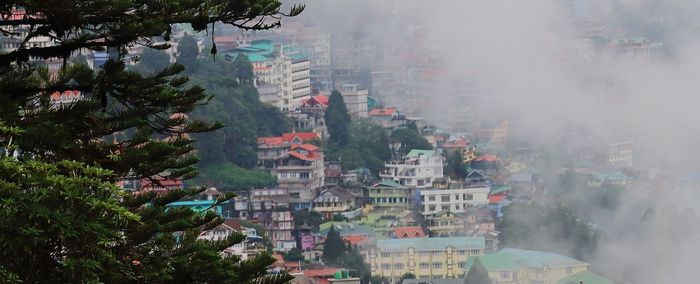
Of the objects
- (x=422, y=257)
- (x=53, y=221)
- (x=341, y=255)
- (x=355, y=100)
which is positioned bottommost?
(x=422, y=257)

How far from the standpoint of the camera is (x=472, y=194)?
30734 millimetres

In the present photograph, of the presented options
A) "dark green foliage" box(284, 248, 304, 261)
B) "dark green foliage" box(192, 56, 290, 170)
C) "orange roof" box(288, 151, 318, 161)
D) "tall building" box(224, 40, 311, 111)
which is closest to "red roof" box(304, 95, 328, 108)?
"tall building" box(224, 40, 311, 111)

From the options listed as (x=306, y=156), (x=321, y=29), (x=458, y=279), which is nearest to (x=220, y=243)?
(x=458, y=279)

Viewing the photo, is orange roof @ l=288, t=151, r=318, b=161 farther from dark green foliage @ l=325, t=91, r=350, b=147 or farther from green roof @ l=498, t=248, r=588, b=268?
green roof @ l=498, t=248, r=588, b=268

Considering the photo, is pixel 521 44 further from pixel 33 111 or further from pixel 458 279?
pixel 33 111

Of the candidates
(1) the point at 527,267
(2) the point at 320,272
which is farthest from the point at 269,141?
(2) the point at 320,272

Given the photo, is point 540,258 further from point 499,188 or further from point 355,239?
point 499,188

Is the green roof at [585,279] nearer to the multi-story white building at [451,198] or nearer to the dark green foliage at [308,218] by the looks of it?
→ the dark green foliage at [308,218]

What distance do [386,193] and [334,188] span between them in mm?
877

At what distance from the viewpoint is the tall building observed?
36188 millimetres

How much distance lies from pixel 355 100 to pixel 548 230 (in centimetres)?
1041

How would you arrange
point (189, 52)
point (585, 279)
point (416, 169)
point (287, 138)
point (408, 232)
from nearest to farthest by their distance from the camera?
point (585, 279), point (408, 232), point (416, 169), point (287, 138), point (189, 52)

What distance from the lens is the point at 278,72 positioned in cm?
3734

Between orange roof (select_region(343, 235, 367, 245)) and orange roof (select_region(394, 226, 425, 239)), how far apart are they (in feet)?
2.59
